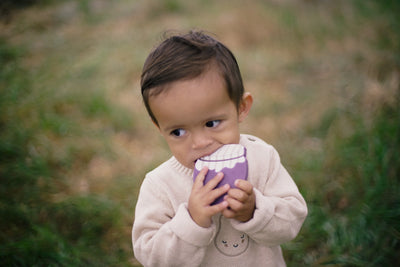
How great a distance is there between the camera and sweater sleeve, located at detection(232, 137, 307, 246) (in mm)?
1038

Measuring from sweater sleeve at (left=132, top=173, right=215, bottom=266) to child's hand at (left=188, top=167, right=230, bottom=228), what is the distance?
0.02 m

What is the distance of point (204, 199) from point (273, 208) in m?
0.26

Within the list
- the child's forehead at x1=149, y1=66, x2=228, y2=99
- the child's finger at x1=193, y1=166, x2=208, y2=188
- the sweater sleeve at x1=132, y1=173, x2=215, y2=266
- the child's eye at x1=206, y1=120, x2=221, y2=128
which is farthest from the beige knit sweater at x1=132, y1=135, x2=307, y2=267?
the child's forehead at x1=149, y1=66, x2=228, y2=99

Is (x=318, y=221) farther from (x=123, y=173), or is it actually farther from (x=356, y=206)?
(x=123, y=173)

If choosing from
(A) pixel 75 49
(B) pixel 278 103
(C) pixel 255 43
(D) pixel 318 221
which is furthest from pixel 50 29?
(D) pixel 318 221

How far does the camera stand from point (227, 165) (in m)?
1.03

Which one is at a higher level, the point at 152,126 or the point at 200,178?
the point at 200,178

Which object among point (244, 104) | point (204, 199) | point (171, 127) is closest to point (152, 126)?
point (244, 104)

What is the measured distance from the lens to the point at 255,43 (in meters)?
4.99

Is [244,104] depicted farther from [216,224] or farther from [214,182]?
[216,224]

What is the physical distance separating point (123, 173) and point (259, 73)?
246cm

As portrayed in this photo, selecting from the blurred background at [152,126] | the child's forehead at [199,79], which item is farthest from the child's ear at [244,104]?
the blurred background at [152,126]

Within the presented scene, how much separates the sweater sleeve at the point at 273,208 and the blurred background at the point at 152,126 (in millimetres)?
905

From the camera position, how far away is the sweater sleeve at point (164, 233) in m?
1.01
